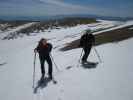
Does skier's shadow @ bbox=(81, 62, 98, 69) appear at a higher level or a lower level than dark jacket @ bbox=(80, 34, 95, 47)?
lower

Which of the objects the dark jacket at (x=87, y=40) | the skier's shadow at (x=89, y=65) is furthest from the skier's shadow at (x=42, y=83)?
the dark jacket at (x=87, y=40)

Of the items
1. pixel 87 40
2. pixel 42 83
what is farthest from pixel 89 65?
pixel 42 83

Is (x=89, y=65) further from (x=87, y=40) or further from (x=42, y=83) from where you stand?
(x=42, y=83)

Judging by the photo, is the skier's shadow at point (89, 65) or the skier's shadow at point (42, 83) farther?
the skier's shadow at point (89, 65)

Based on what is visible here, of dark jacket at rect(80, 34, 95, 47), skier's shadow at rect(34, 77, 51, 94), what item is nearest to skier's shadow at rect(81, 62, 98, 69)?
dark jacket at rect(80, 34, 95, 47)

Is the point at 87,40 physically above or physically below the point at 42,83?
above

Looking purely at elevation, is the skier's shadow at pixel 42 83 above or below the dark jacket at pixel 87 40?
below

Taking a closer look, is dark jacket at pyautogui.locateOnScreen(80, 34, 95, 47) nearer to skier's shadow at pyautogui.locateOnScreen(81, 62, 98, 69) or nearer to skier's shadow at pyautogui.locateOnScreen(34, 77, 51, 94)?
skier's shadow at pyautogui.locateOnScreen(81, 62, 98, 69)

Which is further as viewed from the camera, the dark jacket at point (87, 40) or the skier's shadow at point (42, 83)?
the dark jacket at point (87, 40)

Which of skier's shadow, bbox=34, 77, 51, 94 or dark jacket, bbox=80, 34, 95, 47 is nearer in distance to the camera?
skier's shadow, bbox=34, 77, 51, 94

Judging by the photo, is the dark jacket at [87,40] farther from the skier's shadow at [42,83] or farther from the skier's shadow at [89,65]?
the skier's shadow at [42,83]

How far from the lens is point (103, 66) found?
32.8 feet

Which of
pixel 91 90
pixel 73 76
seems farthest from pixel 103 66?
pixel 91 90

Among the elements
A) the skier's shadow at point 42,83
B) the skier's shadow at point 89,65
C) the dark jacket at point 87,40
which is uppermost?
the dark jacket at point 87,40
